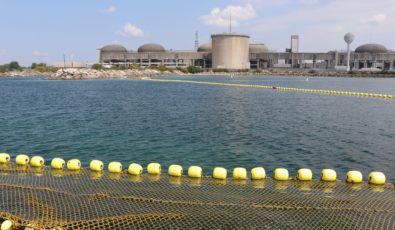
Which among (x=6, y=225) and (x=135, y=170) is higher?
(x=6, y=225)

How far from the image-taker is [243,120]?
44.7 meters

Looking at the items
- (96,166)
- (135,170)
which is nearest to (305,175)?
(135,170)

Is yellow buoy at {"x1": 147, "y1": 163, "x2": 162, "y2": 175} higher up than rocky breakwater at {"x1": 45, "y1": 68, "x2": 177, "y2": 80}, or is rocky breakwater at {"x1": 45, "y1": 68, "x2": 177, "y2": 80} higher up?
rocky breakwater at {"x1": 45, "y1": 68, "x2": 177, "y2": 80}

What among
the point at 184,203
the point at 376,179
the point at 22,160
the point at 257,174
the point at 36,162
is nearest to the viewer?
the point at 184,203

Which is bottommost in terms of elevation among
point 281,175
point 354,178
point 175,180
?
point 175,180

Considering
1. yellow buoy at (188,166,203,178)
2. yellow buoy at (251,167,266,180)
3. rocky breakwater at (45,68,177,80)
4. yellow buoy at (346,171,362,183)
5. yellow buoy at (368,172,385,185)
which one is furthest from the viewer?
rocky breakwater at (45,68,177,80)

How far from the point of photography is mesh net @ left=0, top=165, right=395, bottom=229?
14766 millimetres

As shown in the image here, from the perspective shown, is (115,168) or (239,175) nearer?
(239,175)

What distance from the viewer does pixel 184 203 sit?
1655cm

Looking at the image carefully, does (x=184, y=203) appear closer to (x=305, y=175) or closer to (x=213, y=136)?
(x=305, y=175)

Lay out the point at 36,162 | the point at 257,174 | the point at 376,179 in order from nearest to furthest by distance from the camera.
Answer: the point at 376,179 → the point at 257,174 → the point at 36,162

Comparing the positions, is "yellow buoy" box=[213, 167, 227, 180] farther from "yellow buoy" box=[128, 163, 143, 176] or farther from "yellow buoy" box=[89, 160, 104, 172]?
"yellow buoy" box=[89, 160, 104, 172]

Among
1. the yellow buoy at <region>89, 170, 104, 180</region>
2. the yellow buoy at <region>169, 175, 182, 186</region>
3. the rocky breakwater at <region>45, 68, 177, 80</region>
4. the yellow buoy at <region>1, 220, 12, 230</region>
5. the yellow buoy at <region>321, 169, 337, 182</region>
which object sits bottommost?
the yellow buoy at <region>169, 175, 182, 186</region>

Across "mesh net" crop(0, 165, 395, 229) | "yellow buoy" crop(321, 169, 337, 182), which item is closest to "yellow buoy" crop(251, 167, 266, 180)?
"mesh net" crop(0, 165, 395, 229)
